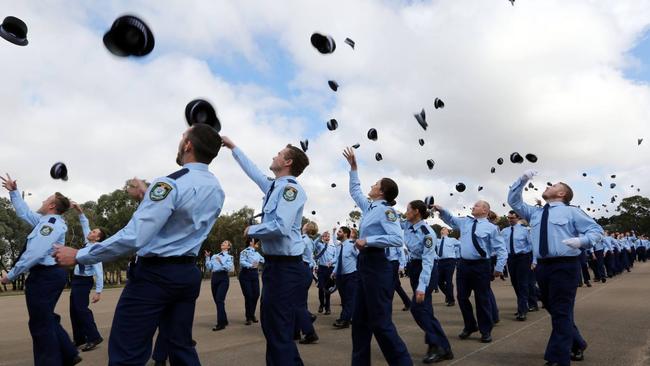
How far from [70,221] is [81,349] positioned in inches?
1817

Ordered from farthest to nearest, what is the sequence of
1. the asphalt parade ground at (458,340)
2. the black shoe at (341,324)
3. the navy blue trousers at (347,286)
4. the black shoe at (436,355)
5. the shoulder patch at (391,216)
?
the navy blue trousers at (347,286), the black shoe at (341,324), the asphalt parade ground at (458,340), the black shoe at (436,355), the shoulder patch at (391,216)

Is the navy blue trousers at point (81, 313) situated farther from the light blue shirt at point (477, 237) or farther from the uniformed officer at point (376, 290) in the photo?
the light blue shirt at point (477, 237)

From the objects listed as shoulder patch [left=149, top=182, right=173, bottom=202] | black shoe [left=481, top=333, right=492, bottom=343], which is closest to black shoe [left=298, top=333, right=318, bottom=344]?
black shoe [left=481, top=333, right=492, bottom=343]

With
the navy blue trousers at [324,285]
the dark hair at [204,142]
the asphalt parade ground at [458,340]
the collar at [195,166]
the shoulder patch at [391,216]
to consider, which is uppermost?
the dark hair at [204,142]

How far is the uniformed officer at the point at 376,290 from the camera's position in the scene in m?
4.90

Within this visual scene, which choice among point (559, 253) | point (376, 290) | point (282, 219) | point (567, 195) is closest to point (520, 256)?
point (567, 195)

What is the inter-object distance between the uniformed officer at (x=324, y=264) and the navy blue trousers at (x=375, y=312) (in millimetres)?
8093

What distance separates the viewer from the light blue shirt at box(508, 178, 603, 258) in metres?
5.91

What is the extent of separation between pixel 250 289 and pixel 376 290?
6638 millimetres

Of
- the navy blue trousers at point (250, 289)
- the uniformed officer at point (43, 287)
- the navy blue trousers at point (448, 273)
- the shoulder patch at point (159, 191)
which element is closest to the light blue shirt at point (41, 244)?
the uniformed officer at point (43, 287)

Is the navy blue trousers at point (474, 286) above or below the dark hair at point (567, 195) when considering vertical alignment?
below

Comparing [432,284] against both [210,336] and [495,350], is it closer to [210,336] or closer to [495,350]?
[495,350]

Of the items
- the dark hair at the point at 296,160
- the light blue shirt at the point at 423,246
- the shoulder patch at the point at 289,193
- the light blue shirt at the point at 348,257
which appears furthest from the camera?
the light blue shirt at the point at 348,257

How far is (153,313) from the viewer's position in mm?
3146
